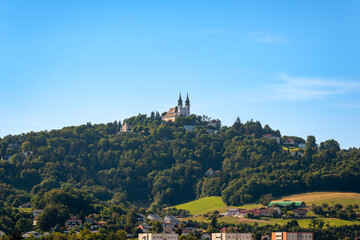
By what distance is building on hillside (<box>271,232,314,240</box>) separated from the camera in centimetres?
12862

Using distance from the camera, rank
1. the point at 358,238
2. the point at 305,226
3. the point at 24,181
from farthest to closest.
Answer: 1. the point at 24,181
2. the point at 305,226
3. the point at 358,238

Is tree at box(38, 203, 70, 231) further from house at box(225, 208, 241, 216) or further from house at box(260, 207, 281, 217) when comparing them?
house at box(260, 207, 281, 217)

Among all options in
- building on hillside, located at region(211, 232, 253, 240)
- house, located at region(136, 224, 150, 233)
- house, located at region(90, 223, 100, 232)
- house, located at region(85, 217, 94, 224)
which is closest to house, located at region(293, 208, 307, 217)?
building on hillside, located at region(211, 232, 253, 240)

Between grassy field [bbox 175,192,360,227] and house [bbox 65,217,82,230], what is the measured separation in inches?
1335

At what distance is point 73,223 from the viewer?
13525 cm

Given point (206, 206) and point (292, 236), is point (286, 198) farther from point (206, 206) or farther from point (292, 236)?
point (292, 236)

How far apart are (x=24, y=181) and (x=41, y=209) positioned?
5259cm

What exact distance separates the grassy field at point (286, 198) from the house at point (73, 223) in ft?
111

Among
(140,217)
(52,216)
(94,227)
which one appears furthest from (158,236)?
(140,217)

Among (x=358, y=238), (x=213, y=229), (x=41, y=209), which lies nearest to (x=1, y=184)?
(x=41, y=209)

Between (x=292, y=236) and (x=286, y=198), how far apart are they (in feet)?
163

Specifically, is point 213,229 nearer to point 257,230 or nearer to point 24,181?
point 257,230

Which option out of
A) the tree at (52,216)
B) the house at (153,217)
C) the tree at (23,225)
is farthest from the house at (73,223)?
the house at (153,217)

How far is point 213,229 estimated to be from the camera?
140 metres
